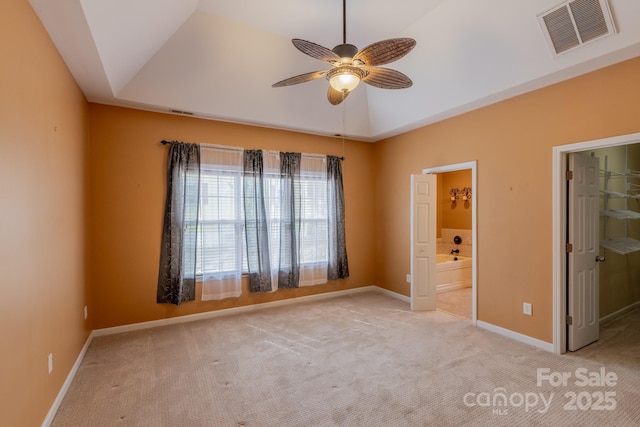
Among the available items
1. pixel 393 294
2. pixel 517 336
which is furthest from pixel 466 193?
pixel 517 336

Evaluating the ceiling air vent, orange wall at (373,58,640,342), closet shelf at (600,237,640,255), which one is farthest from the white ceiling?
closet shelf at (600,237,640,255)

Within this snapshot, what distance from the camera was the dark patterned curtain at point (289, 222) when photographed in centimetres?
483

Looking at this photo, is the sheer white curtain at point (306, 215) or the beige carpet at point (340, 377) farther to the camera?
the sheer white curtain at point (306, 215)

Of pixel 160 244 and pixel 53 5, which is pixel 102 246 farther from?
pixel 53 5

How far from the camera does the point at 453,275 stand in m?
5.91

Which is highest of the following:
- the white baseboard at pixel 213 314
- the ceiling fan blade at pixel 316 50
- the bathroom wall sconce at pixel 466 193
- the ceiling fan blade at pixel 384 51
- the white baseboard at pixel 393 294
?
the ceiling fan blade at pixel 316 50

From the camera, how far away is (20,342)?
70.4 inches

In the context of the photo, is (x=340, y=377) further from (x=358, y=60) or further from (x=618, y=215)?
(x=618, y=215)

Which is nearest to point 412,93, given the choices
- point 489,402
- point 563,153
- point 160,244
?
point 563,153

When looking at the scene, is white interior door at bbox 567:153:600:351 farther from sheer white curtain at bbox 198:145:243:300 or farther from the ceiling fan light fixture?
sheer white curtain at bbox 198:145:243:300

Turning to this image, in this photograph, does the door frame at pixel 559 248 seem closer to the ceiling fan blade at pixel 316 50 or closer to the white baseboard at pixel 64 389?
the ceiling fan blade at pixel 316 50

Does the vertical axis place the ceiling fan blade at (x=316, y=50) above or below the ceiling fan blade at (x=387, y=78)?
above

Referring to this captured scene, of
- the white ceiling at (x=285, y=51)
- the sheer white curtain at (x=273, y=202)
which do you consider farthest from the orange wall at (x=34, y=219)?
the sheer white curtain at (x=273, y=202)

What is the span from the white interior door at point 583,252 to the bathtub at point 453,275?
7.88 ft
